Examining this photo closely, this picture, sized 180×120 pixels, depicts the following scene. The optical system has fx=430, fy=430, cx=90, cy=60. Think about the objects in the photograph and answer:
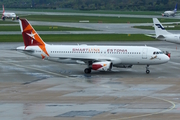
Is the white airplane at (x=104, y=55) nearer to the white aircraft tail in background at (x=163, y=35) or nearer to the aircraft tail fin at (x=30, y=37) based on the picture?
the aircraft tail fin at (x=30, y=37)

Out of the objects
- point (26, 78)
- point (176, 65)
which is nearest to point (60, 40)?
point (176, 65)

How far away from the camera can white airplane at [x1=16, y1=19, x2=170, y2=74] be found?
175ft

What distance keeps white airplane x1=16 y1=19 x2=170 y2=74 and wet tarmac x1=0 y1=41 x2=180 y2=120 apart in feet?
4.47

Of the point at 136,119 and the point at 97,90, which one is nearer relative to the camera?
the point at 136,119

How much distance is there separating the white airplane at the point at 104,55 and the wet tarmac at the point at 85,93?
53.6 inches

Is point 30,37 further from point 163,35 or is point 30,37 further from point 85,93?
point 163,35

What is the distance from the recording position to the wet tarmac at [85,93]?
32.2 metres

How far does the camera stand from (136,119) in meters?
30.4

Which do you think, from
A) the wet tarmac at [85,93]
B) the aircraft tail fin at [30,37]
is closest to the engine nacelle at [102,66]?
the wet tarmac at [85,93]

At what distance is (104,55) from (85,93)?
14.7 meters

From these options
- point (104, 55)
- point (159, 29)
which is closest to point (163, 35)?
point (159, 29)

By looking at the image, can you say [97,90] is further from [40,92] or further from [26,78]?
[26,78]

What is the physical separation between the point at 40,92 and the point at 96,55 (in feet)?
49.3

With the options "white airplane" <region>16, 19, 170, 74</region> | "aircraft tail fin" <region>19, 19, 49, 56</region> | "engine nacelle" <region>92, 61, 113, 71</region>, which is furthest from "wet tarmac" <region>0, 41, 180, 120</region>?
"aircraft tail fin" <region>19, 19, 49, 56</region>
